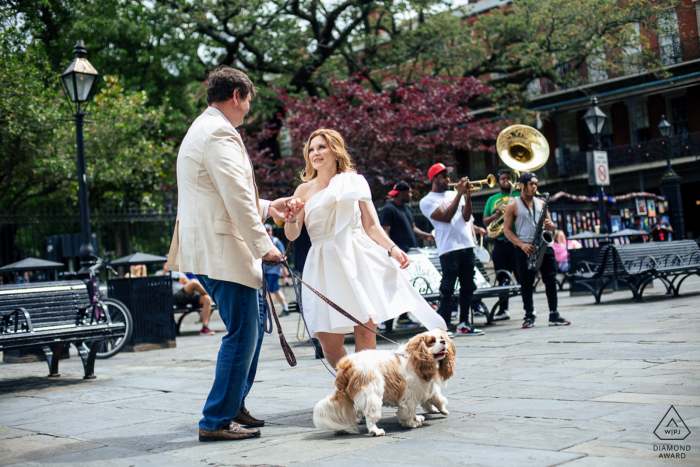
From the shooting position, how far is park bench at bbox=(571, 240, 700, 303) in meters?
10.6

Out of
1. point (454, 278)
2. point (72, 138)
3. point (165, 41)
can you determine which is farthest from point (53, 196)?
point (454, 278)

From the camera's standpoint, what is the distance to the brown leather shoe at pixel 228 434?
12.1 feet

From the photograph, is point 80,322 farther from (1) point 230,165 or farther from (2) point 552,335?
(2) point 552,335

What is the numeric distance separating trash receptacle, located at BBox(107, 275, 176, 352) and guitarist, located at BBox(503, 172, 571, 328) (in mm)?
4918

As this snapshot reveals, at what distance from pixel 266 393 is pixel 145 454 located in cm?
184

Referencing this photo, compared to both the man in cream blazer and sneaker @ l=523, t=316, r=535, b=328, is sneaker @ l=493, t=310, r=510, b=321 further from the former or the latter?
the man in cream blazer

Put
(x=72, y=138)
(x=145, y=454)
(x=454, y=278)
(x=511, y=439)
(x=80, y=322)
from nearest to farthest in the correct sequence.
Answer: (x=511, y=439)
(x=145, y=454)
(x=80, y=322)
(x=454, y=278)
(x=72, y=138)

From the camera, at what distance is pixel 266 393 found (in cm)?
526

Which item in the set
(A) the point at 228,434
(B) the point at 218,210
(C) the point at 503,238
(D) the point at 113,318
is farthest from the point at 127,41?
(A) the point at 228,434

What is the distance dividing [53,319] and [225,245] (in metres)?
4.28

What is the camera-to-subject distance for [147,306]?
9625 millimetres

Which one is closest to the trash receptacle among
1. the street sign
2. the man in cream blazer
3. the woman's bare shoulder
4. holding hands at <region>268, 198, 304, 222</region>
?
the woman's bare shoulder

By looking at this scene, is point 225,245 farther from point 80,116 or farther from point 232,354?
point 80,116

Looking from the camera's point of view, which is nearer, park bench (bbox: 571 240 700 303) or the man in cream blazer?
the man in cream blazer
